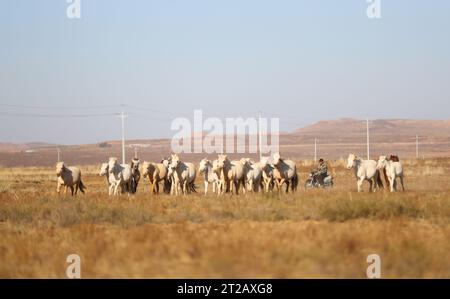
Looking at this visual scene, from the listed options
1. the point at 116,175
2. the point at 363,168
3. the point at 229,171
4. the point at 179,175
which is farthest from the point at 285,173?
the point at 116,175

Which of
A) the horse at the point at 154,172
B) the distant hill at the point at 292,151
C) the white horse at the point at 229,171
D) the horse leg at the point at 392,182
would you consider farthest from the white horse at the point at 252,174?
the distant hill at the point at 292,151

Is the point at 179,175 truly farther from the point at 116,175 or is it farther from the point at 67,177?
the point at 67,177

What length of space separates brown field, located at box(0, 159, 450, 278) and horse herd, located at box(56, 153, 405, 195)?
8.35 metres

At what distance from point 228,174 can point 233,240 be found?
17.3 m

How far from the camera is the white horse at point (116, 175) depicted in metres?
29.2

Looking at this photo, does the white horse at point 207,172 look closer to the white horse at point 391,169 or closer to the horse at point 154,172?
the horse at point 154,172

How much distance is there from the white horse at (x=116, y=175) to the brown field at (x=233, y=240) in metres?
8.50

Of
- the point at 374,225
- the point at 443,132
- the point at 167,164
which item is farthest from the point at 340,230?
the point at 443,132

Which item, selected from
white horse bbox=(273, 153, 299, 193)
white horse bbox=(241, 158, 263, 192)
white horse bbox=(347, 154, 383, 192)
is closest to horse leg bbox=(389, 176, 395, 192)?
white horse bbox=(347, 154, 383, 192)

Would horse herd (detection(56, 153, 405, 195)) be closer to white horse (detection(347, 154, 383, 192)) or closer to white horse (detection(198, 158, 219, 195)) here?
white horse (detection(347, 154, 383, 192))

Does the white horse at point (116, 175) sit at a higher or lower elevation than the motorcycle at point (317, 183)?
higher
